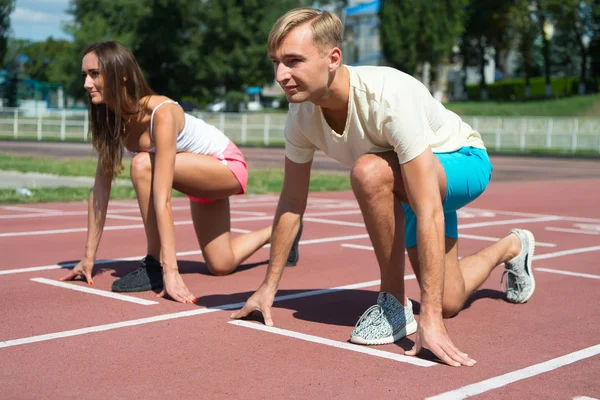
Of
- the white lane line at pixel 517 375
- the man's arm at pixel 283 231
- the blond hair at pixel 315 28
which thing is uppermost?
the blond hair at pixel 315 28

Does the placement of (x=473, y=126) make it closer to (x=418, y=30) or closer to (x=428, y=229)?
(x=418, y=30)

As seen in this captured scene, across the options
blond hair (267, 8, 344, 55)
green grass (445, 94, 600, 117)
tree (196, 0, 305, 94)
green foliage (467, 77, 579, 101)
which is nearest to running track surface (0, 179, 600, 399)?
blond hair (267, 8, 344, 55)

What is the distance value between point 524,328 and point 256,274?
248cm

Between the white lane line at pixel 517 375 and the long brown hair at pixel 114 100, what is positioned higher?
the long brown hair at pixel 114 100

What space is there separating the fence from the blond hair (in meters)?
34.5

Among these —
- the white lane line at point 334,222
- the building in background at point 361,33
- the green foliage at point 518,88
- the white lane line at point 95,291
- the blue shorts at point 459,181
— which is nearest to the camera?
the blue shorts at point 459,181

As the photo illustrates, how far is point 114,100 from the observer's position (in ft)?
19.2

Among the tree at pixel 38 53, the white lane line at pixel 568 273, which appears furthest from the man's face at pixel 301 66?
the tree at pixel 38 53

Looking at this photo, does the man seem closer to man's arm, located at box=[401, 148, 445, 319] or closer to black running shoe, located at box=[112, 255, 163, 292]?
man's arm, located at box=[401, 148, 445, 319]

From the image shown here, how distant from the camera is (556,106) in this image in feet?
197

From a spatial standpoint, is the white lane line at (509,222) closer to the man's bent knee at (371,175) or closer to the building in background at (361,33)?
the man's bent knee at (371,175)

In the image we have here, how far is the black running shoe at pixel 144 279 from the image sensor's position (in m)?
5.98

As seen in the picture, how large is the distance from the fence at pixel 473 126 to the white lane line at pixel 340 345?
1340 inches

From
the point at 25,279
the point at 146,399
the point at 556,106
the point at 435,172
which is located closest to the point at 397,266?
the point at 435,172
